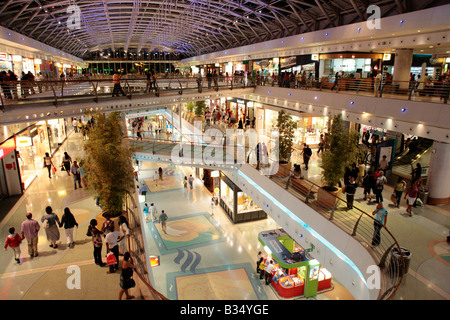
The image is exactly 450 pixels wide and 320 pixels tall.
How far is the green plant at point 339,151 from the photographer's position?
33.3 feet

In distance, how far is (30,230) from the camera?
7.54m

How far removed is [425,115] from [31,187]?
651 inches

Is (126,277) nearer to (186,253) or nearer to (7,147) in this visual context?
(7,147)

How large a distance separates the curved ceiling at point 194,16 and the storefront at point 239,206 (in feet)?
38.8

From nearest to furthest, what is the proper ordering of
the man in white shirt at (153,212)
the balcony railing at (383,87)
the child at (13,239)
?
1. the child at (13,239)
2. the balcony railing at (383,87)
3. the man in white shirt at (153,212)

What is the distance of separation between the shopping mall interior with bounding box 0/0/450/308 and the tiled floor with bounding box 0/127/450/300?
0.06 meters

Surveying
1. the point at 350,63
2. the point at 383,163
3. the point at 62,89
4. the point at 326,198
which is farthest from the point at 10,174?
the point at 350,63

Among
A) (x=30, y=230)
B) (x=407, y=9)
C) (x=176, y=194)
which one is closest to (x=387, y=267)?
(x=30, y=230)

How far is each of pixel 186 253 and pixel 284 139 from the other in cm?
764

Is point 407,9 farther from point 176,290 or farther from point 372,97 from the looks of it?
point 176,290

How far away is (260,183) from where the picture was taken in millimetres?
14008

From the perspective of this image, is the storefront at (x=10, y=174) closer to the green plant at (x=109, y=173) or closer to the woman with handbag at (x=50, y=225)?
the green plant at (x=109, y=173)

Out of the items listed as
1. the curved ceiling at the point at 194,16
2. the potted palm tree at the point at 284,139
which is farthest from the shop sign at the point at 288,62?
the potted palm tree at the point at 284,139

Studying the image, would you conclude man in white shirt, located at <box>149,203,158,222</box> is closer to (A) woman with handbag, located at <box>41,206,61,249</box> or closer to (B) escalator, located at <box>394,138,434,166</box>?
(A) woman with handbag, located at <box>41,206,61,249</box>
